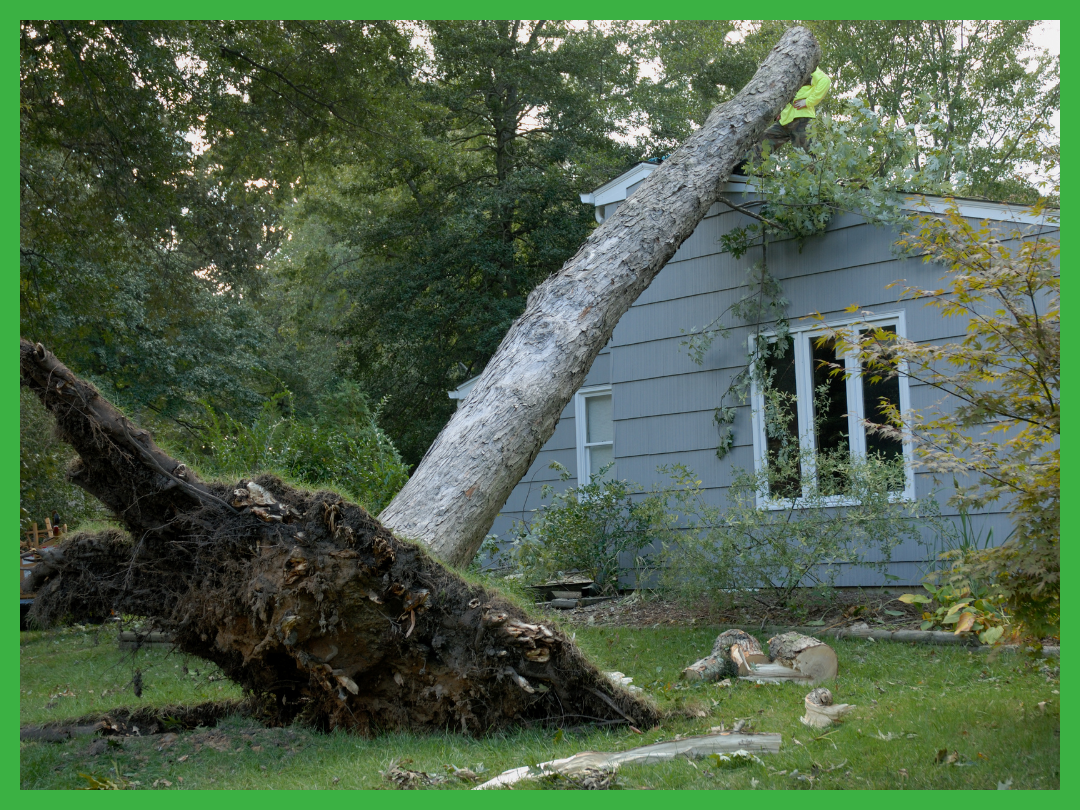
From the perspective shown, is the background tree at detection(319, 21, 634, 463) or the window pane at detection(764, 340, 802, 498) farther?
the background tree at detection(319, 21, 634, 463)

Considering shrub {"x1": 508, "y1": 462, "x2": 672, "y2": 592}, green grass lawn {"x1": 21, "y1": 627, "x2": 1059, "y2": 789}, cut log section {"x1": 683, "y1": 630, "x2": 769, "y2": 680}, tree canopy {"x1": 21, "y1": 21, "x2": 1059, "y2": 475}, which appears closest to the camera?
green grass lawn {"x1": 21, "y1": 627, "x2": 1059, "y2": 789}

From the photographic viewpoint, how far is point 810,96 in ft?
28.0

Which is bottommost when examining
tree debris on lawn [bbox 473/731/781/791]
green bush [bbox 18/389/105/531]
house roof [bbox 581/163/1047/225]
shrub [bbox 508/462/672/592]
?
tree debris on lawn [bbox 473/731/781/791]

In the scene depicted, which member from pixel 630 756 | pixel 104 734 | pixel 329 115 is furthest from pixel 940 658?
pixel 329 115

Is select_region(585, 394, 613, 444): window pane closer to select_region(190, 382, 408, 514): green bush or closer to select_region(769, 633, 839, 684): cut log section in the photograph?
select_region(190, 382, 408, 514): green bush

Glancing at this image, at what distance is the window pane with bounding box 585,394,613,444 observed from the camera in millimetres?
9570

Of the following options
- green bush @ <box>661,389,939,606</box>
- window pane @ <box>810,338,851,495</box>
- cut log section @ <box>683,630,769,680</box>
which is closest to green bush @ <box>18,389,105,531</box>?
green bush @ <box>661,389,939,606</box>

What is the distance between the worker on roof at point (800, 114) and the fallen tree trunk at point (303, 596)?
6.48m

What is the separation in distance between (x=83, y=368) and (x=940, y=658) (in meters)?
13.7

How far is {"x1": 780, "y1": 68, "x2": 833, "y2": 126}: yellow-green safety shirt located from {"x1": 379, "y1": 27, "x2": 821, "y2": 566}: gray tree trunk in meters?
0.59

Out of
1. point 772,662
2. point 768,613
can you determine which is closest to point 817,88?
point 768,613

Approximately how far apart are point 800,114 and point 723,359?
2.84 meters

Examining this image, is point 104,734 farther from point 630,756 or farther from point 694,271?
point 694,271

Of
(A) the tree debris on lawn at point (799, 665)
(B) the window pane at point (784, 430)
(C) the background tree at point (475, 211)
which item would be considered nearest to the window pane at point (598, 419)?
(B) the window pane at point (784, 430)
